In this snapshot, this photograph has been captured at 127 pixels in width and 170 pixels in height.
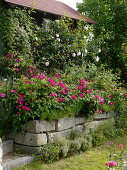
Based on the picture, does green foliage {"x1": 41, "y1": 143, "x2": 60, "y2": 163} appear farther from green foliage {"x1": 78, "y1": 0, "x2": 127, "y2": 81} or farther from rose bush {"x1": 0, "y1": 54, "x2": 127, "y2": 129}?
green foliage {"x1": 78, "y1": 0, "x2": 127, "y2": 81}

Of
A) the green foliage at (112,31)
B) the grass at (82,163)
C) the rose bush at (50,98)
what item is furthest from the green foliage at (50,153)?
the green foliage at (112,31)

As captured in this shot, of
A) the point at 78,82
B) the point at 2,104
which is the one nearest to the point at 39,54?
the point at 78,82

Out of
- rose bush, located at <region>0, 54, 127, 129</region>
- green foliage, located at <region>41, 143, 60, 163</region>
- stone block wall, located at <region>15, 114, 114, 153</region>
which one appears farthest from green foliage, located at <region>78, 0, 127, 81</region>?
green foliage, located at <region>41, 143, 60, 163</region>

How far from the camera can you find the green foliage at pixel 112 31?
10.7 m

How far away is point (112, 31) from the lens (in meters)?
10.4

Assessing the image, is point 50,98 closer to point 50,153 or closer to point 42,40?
point 50,153

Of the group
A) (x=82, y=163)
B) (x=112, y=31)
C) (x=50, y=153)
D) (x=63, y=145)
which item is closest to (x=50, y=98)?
(x=63, y=145)

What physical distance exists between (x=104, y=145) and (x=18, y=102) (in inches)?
87.7

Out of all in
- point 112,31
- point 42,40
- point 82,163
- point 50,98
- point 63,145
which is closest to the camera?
point 82,163

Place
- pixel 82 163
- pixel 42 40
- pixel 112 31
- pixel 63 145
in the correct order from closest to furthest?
pixel 82 163, pixel 63 145, pixel 42 40, pixel 112 31

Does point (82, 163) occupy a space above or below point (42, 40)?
below

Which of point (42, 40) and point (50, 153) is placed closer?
point (50, 153)

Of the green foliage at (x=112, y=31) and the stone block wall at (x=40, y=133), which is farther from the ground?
the green foliage at (x=112, y=31)

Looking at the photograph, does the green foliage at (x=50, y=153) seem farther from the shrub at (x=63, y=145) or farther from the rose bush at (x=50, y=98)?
the rose bush at (x=50, y=98)
